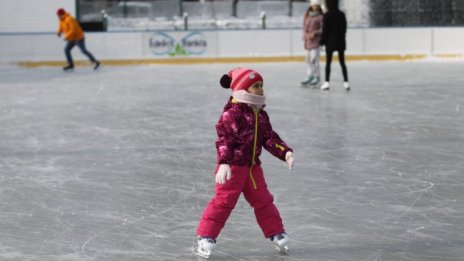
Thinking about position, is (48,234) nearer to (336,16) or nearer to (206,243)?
(206,243)

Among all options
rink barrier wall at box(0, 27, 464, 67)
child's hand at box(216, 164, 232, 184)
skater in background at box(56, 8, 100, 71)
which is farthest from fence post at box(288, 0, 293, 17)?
child's hand at box(216, 164, 232, 184)

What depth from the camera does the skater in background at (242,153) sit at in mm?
4797

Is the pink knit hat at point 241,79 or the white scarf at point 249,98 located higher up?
the pink knit hat at point 241,79

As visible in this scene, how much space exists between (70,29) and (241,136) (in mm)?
15374

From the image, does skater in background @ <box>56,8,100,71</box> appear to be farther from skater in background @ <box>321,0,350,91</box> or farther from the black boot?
skater in background @ <box>321,0,350,91</box>

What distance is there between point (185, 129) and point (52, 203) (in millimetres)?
3913

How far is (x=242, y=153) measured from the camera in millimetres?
4824

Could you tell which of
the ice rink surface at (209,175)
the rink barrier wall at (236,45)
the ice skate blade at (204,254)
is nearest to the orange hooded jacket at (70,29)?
the rink barrier wall at (236,45)

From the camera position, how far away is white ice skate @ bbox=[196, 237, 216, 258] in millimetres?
4977

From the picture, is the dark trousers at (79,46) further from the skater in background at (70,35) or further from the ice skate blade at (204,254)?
the ice skate blade at (204,254)

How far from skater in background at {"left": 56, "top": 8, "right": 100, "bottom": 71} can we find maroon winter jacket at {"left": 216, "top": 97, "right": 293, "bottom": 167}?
49.2 ft

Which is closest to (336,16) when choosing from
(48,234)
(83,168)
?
(83,168)

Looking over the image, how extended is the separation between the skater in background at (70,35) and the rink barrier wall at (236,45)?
1143 millimetres

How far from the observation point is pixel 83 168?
796 cm
